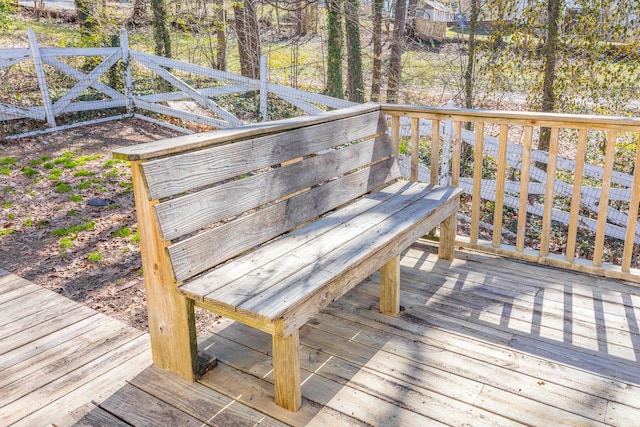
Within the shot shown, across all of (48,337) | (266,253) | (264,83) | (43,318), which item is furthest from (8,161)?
(266,253)

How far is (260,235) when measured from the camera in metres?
2.59

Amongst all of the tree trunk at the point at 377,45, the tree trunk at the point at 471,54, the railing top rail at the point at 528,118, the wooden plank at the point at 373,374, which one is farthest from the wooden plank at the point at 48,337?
the tree trunk at the point at 377,45

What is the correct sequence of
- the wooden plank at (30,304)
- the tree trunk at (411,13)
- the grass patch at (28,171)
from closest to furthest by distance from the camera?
the wooden plank at (30,304), the grass patch at (28,171), the tree trunk at (411,13)

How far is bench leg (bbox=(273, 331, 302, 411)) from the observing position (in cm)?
212

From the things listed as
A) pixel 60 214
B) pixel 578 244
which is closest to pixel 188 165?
pixel 60 214

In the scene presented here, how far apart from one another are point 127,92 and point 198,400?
7.24 meters

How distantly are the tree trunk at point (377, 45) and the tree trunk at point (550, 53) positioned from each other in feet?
9.67

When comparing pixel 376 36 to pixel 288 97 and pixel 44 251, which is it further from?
pixel 44 251

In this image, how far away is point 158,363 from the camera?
2496mm

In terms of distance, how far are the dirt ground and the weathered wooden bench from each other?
31.1 inches

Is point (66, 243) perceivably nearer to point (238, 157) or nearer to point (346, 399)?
point (238, 157)

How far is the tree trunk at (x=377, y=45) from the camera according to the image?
28.6 feet

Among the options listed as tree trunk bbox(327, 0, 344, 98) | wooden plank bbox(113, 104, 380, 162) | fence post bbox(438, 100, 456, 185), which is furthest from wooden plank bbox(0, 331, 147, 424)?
tree trunk bbox(327, 0, 344, 98)

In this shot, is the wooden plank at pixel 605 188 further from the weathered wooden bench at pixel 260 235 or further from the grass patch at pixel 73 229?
the grass patch at pixel 73 229
